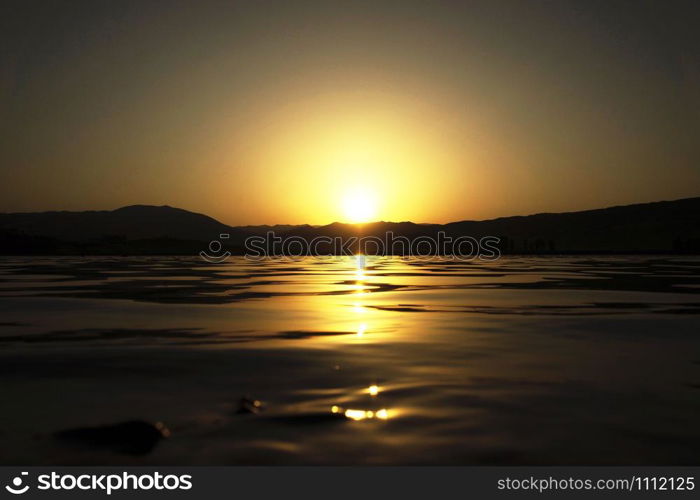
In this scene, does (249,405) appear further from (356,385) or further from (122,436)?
(356,385)

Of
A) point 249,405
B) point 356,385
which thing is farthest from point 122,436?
point 356,385

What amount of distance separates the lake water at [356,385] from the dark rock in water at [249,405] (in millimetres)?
31

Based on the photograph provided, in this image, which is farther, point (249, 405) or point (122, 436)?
point (249, 405)

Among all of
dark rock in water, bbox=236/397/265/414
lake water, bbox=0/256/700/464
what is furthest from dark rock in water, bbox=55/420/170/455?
dark rock in water, bbox=236/397/265/414

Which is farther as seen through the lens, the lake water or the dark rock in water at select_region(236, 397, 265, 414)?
the dark rock in water at select_region(236, 397, 265, 414)

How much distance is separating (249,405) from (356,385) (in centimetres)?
170

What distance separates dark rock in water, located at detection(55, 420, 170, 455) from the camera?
Answer: 5684mm

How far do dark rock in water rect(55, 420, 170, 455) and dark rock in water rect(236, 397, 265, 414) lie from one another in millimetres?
936

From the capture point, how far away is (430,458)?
544 cm

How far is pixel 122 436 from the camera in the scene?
6.00 metres

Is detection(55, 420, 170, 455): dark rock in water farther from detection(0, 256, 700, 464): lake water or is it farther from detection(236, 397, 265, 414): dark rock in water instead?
detection(236, 397, 265, 414): dark rock in water

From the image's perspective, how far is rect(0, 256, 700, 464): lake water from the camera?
567 centimetres

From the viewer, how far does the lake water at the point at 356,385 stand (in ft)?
18.6

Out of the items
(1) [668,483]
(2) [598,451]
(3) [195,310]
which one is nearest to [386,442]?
(2) [598,451]
